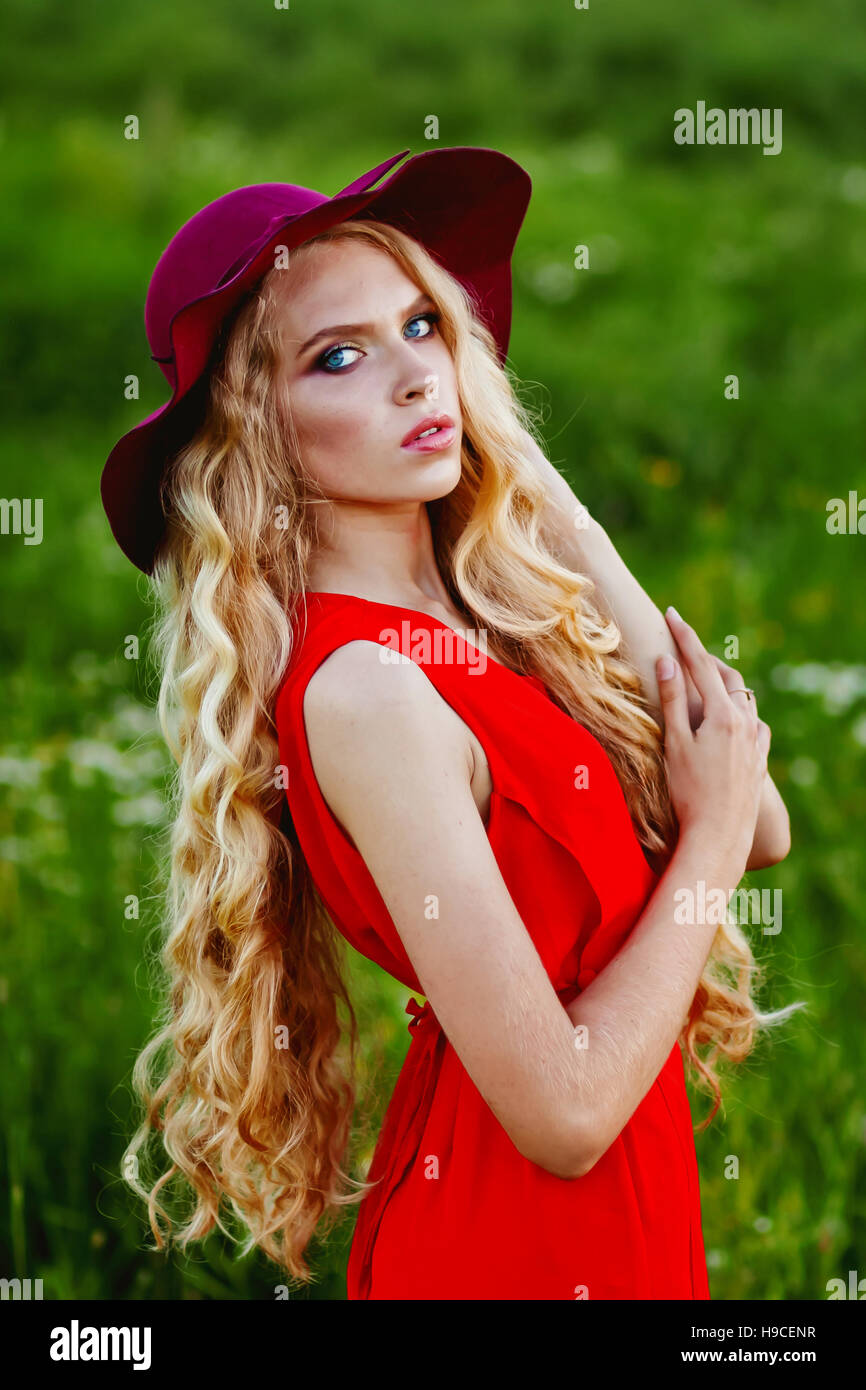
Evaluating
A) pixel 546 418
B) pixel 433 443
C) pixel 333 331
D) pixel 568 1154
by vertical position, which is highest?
pixel 546 418

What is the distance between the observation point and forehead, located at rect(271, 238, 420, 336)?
163 centimetres

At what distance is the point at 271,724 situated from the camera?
1.69 m

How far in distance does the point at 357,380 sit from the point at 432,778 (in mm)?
529

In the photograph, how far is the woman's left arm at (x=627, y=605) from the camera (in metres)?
1.91

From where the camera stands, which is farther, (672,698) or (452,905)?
(672,698)

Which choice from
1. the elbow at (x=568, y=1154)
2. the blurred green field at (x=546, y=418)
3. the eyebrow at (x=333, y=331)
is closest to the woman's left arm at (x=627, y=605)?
the eyebrow at (x=333, y=331)

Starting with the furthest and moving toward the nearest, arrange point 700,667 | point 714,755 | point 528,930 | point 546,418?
1. point 546,418
2. point 700,667
3. point 714,755
4. point 528,930

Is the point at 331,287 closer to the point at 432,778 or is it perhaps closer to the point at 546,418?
the point at 432,778

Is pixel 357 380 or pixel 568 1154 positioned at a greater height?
pixel 357 380

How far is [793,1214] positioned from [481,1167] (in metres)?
1.35

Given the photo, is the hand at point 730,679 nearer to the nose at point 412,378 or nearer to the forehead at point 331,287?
the nose at point 412,378

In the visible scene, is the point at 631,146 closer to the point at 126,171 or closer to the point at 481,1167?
the point at 126,171

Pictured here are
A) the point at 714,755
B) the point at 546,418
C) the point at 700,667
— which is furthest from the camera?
the point at 546,418

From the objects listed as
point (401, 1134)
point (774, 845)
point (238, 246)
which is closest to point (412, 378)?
point (238, 246)
